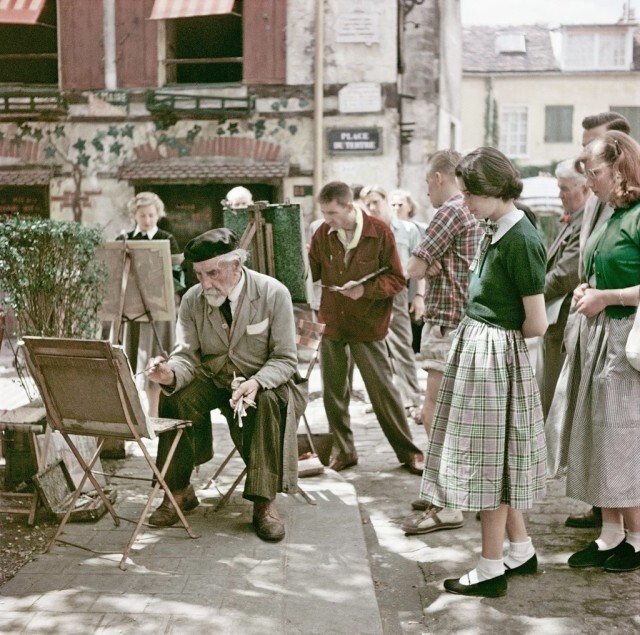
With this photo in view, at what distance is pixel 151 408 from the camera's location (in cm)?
753

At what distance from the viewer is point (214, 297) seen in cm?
521

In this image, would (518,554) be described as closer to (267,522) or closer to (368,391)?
(267,522)

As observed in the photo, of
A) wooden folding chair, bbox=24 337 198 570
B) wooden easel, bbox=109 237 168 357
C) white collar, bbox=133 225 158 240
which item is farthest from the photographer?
white collar, bbox=133 225 158 240

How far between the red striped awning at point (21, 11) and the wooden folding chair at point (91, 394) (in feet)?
28.7

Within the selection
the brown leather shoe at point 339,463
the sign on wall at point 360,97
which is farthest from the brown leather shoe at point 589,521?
the sign on wall at point 360,97

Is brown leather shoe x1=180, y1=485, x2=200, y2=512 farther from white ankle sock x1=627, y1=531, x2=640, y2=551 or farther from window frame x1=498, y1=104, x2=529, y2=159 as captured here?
window frame x1=498, y1=104, x2=529, y2=159

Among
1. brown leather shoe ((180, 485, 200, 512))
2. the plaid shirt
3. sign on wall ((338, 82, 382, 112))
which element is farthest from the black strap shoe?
sign on wall ((338, 82, 382, 112))

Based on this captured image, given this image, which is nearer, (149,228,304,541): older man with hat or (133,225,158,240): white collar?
(149,228,304,541): older man with hat

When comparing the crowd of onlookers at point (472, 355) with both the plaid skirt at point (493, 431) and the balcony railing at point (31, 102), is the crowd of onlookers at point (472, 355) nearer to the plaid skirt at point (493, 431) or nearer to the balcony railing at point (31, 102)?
the plaid skirt at point (493, 431)

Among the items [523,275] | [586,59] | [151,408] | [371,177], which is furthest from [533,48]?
[523,275]

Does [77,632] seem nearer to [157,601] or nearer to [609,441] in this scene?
[157,601]

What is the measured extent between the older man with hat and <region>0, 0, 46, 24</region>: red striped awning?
8.29 meters

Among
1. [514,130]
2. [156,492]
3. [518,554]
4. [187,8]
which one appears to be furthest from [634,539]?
[514,130]

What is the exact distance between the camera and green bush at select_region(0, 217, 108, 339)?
589cm
